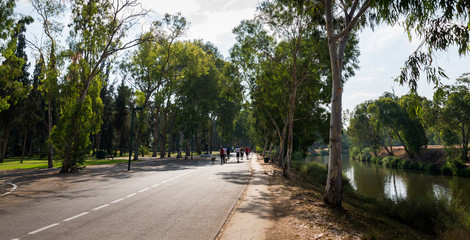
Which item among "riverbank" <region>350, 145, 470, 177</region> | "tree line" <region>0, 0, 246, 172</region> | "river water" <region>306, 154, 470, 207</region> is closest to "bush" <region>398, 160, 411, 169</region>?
"riverbank" <region>350, 145, 470, 177</region>

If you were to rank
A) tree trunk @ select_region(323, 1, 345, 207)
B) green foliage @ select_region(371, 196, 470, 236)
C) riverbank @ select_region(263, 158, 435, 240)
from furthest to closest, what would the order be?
green foliage @ select_region(371, 196, 470, 236)
tree trunk @ select_region(323, 1, 345, 207)
riverbank @ select_region(263, 158, 435, 240)

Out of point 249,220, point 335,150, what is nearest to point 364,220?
point 335,150

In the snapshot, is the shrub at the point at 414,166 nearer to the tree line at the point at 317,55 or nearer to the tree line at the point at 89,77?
the tree line at the point at 317,55

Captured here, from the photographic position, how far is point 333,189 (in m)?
8.21

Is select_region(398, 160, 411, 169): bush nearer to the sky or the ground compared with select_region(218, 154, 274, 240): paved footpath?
nearer to the ground

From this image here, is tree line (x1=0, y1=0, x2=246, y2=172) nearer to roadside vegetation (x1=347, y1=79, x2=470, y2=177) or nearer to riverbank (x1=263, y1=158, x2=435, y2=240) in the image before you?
riverbank (x1=263, y1=158, x2=435, y2=240)

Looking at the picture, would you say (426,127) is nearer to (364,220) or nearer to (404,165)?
(404,165)

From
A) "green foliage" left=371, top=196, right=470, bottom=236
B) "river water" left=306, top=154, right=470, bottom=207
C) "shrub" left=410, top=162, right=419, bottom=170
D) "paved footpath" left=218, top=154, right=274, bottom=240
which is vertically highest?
"paved footpath" left=218, top=154, right=274, bottom=240

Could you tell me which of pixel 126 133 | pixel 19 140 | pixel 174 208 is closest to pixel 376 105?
pixel 126 133

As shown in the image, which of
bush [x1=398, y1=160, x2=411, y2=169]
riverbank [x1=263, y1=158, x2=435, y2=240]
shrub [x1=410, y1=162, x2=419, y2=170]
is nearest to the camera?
riverbank [x1=263, y1=158, x2=435, y2=240]

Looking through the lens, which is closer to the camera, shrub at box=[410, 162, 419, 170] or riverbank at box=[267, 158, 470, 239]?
riverbank at box=[267, 158, 470, 239]

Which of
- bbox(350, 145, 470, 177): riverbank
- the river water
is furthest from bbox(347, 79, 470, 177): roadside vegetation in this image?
the river water

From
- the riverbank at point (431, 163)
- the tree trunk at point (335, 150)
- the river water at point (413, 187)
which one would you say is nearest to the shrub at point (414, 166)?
the riverbank at point (431, 163)

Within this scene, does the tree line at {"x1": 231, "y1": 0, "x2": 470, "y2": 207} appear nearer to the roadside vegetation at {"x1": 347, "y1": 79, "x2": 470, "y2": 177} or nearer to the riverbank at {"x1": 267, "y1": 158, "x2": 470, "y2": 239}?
the riverbank at {"x1": 267, "y1": 158, "x2": 470, "y2": 239}
